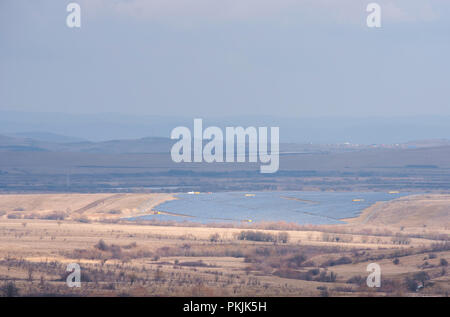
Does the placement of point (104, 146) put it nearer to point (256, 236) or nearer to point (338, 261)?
point (256, 236)

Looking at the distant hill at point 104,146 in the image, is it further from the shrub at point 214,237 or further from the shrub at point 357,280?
the shrub at point 357,280

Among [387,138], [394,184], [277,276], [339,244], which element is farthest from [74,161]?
[387,138]

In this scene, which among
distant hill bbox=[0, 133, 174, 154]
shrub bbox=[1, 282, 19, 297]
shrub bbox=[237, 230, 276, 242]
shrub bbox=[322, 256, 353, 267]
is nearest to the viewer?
shrub bbox=[1, 282, 19, 297]

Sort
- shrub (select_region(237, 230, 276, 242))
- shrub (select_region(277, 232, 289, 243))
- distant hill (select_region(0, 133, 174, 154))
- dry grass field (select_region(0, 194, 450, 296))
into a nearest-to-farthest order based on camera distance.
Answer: dry grass field (select_region(0, 194, 450, 296)), shrub (select_region(277, 232, 289, 243)), shrub (select_region(237, 230, 276, 242)), distant hill (select_region(0, 133, 174, 154))

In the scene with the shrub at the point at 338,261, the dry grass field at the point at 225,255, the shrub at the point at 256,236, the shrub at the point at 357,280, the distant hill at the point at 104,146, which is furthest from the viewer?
the distant hill at the point at 104,146

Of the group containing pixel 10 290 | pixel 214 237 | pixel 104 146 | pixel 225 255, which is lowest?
pixel 225 255

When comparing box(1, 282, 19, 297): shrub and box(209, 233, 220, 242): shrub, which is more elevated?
box(1, 282, 19, 297): shrub

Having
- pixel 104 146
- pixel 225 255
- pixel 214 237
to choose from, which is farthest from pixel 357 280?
pixel 104 146

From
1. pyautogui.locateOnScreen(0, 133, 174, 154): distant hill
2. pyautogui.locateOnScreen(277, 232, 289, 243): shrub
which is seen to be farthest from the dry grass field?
pyautogui.locateOnScreen(0, 133, 174, 154): distant hill

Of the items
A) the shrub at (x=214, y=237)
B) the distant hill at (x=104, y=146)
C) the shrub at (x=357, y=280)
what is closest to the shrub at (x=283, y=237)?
the shrub at (x=214, y=237)

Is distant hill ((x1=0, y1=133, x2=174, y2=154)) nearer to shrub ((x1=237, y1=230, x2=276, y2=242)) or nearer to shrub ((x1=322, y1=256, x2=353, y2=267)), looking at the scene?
shrub ((x1=237, y1=230, x2=276, y2=242))
